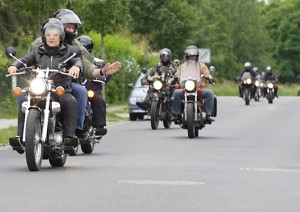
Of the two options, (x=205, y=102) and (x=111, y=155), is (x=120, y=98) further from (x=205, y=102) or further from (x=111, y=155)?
(x=111, y=155)

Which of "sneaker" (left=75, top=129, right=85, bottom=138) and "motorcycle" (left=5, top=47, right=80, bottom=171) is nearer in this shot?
"motorcycle" (left=5, top=47, right=80, bottom=171)

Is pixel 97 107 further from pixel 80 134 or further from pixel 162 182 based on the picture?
pixel 162 182

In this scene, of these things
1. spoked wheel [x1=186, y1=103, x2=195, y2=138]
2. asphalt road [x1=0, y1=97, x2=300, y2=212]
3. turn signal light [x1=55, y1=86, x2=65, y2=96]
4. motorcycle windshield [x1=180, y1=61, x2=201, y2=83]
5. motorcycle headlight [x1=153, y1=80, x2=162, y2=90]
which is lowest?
asphalt road [x1=0, y1=97, x2=300, y2=212]

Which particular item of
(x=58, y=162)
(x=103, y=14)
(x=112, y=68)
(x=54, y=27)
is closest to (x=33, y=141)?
(x=58, y=162)

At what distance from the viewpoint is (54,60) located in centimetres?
1512

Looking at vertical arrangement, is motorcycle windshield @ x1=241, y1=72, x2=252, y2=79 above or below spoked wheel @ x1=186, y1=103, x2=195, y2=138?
above

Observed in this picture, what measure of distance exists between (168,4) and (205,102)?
2950 centimetres

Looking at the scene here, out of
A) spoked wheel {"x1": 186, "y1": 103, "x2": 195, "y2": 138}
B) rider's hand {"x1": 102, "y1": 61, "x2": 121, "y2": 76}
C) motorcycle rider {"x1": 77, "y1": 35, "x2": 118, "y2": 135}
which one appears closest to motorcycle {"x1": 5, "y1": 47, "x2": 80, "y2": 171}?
rider's hand {"x1": 102, "y1": 61, "x2": 121, "y2": 76}

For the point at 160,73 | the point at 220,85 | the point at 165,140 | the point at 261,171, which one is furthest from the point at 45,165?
the point at 220,85

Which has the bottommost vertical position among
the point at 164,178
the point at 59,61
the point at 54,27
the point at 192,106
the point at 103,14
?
the point at 164,178

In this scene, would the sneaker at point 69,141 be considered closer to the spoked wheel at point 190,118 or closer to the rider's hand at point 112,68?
the rider's hand at point 112,68

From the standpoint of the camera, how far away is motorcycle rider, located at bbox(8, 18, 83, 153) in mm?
15031

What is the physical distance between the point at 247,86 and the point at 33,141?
136ft

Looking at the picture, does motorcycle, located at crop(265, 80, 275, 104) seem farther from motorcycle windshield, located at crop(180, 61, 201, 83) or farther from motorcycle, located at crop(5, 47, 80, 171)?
motorcycle, located at crop(5, 47, 80, 171)
